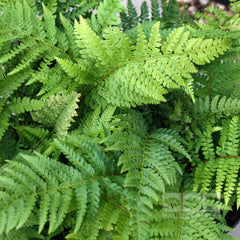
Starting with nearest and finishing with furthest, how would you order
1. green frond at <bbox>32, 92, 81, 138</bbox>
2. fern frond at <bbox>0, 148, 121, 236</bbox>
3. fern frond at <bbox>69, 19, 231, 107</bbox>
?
fern frond at <bbox>0, 148, 121, 236</bbox>, fern frond at <bbox>69, 19, 231, 107</bbox>, green frond at <bbox>32, 92, 81, 138</bbox>

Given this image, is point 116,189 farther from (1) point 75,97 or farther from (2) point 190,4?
(2) point 190,4

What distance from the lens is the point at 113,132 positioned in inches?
33.4

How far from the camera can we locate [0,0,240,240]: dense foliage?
2.26 feet

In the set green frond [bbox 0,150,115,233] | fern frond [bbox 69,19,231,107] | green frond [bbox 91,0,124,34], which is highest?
green frond [bbox 91,0,124,34]

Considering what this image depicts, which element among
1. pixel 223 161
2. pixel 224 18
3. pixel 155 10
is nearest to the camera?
pixel 223 161

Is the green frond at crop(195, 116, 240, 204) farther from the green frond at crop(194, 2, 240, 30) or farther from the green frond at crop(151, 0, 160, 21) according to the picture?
the green frond at crop(151, 0, 160, 21)

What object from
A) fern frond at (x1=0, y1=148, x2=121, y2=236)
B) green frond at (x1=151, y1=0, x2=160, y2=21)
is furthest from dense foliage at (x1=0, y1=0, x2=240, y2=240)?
green frond at (x1=151, y1=0, x2=160, y2=21)

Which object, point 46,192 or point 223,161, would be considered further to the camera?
point 223,161

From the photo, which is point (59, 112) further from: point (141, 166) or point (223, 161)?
point (223, 161)

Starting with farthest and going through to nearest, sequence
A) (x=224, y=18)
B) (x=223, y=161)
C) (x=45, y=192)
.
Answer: (x=224, y=18) < (x=223, y=161) < (x=45, y=192)

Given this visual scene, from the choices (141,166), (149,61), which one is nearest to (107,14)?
(149,61)

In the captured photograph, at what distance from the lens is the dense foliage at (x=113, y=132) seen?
0.69 meters

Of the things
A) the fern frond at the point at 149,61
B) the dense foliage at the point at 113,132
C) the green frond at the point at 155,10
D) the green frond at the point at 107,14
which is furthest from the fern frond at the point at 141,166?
the green frond at the point at 155,10

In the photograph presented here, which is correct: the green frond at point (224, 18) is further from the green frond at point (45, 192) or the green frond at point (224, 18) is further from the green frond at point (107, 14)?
the green frond at point (45, 192)
